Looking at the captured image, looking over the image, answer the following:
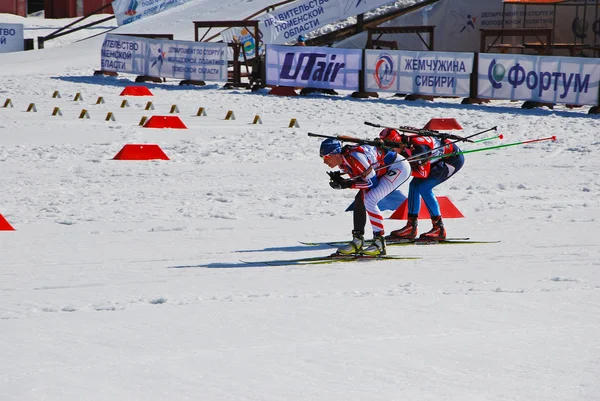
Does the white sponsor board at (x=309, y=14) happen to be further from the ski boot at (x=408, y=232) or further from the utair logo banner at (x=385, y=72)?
the ski boot at (x=408, y=232)

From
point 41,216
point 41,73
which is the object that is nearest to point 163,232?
point 41,216

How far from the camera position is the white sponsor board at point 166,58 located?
1193 inches

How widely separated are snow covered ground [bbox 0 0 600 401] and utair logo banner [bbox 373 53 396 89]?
9686 millimetres

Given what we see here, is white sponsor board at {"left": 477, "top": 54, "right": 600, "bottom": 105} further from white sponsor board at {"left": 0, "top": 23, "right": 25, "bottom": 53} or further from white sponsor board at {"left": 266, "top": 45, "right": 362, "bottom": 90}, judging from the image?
white sponsor board at {"left": 0, "top": 23, "right": 25, "bottom": 53}

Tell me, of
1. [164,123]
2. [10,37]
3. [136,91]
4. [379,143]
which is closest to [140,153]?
[164,123]

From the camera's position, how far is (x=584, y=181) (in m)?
14.1

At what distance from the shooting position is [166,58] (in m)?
31.3

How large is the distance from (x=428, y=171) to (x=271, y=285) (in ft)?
9.09

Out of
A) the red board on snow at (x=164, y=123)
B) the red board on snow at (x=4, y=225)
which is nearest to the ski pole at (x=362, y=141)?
the red board on snow at (x=4, y=225)

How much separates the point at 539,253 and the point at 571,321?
8.84 feet

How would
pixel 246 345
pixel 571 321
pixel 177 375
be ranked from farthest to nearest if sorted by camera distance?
pixel 571 321, pixel 246 345, pixel 177 375

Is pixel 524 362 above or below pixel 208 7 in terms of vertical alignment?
below

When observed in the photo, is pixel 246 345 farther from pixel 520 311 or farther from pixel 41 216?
pixel 41 216

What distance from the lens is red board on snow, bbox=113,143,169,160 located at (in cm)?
1577
